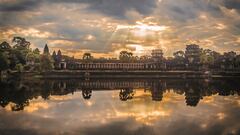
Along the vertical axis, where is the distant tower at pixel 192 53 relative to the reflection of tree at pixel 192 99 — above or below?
above

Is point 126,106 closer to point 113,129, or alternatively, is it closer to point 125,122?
point 125,122

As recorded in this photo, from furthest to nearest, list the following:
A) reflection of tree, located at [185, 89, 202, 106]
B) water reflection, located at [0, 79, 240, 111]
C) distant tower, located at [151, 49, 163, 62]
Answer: distant tower, located at [151, 49, 163, 62], water reflection, located at [0, 79, 240, 111], reflection of tree, located at [185, 89, 202, 106]

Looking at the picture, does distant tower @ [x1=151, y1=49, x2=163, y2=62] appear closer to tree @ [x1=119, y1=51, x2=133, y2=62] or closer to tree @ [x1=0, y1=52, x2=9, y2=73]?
tree @ [x1=119, y1=51, x2=133, y2=62]

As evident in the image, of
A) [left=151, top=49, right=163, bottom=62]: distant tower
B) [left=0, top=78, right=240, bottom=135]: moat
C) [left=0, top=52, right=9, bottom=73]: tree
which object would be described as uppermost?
[left=151, top=49, right=163, bottom=62]: distant tower

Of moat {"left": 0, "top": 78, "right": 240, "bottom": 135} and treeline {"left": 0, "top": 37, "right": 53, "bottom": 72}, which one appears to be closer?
moat {"left": 0, "top": 78, "right": 240, "bottom": 135}

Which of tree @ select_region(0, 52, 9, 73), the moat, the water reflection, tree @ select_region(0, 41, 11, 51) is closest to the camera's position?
the moat

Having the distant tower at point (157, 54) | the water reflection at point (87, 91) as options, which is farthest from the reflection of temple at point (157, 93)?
the distant tower at point (157, 54)

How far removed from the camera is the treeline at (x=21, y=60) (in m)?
Answer: 64.2

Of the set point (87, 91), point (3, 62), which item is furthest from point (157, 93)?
point (3, 62)

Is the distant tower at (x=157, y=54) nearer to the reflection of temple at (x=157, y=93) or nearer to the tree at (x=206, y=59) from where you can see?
the tree at (x=206, y=59)

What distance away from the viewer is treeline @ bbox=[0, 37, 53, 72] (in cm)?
6416

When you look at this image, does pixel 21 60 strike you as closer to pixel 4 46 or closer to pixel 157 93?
pixel 4 46

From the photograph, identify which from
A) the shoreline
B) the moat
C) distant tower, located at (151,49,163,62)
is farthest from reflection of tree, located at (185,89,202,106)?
distant tower, located at (151,49,163,62)

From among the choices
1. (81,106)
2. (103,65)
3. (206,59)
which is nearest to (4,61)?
(81,106)
